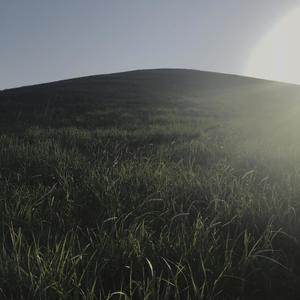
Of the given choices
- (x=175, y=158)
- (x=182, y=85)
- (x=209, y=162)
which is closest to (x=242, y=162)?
(x=209, y=162)

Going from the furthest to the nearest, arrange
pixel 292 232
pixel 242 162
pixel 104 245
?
pixel 242 162, pixel 292 232, pixel 104 245

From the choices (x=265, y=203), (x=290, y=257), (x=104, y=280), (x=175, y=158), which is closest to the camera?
(x=104, y=280)

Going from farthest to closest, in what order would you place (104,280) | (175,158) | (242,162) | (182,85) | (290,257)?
(182,85)
(175,158)
(242,162)
(290,257)
(104,280)

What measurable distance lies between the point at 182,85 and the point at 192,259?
138 ft

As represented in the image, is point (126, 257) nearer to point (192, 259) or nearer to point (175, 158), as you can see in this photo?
point (192, 259)

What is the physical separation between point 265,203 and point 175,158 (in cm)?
331

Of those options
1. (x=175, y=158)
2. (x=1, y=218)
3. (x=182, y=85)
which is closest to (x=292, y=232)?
(x=1, y=218)

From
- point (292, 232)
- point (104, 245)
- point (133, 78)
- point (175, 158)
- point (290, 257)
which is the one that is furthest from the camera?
point (133, 78)

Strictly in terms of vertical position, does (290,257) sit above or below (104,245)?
below

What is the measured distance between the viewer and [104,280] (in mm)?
2572

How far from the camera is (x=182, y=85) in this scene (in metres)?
44.1

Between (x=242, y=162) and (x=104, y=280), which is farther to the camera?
(x=242, y=162)

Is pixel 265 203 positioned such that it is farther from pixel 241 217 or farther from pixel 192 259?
pixel 192 259

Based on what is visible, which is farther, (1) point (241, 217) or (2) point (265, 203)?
(2) point (265, 203)
